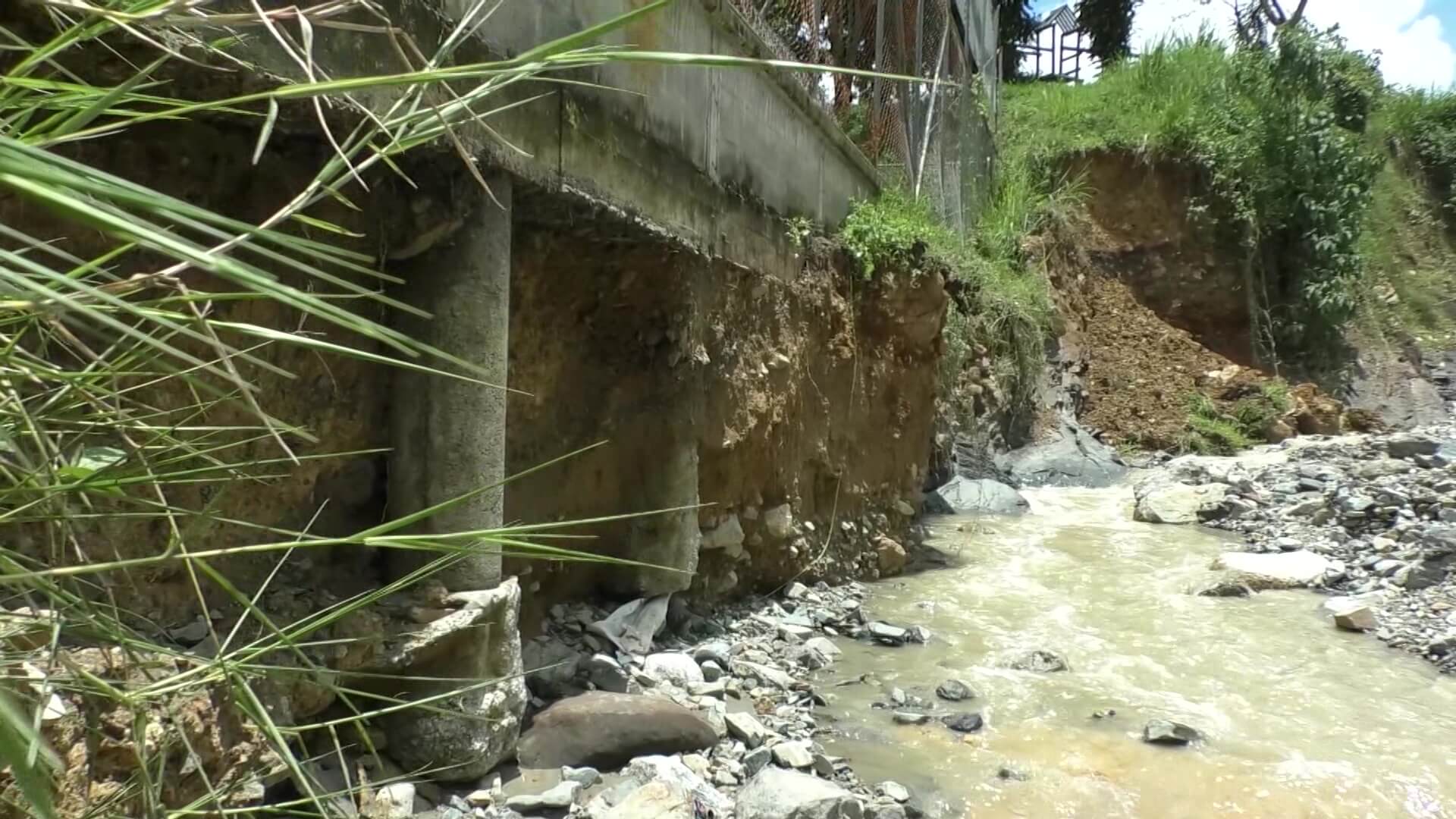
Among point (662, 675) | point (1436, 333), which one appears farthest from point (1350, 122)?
point (662, 675)

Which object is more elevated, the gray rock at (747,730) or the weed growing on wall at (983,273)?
the weed growing on wall at (983,273)

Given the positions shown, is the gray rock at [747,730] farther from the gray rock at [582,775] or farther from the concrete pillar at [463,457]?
the concrete pillar at [463,457]

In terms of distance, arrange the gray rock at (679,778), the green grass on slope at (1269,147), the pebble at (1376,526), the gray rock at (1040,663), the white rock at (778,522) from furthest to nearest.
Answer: the green grass on slope at (1269,147) < the pebble at (1376,526) < the white rock at (778,522) < the gray rock at (1040,663) < the gray rock at (679,778)

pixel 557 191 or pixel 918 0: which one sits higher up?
pixel 918 0

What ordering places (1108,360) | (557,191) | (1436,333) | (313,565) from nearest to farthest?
(313,565) < (557,191) < (1108,360) < (1436,333)

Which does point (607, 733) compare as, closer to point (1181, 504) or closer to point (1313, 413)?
point (1181, 504)

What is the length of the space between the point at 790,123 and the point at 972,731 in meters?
3.33

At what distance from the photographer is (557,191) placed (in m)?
3.00

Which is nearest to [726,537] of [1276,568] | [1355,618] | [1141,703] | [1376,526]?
[1141,703]

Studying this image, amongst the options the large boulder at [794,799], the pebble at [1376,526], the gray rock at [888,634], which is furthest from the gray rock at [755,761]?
the pebble at [1376,526]

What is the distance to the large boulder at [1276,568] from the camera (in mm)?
6184

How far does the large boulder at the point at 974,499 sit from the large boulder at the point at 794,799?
5449 millimetres

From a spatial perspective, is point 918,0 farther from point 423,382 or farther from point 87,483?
point 87,483

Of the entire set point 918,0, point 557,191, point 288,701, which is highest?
point 918,0
